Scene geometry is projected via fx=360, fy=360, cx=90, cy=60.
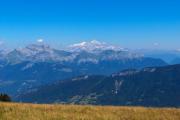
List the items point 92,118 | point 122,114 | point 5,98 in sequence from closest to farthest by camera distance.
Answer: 1. point 92,118
2. point 122,114
3. point 5,98

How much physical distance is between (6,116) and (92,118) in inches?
156

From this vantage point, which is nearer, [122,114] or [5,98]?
[122,114]

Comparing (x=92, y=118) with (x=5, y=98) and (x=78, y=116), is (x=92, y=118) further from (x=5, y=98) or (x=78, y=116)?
(x=5, y=98)

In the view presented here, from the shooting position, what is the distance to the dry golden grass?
16.6 meters

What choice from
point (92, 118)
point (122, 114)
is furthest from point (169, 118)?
point (92, 118)

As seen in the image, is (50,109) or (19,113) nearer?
(19,113)

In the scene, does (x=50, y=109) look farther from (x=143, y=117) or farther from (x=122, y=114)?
(x=143, y=117)

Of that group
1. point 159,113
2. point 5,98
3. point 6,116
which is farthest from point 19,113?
point 5,98

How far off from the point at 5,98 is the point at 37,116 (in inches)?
551

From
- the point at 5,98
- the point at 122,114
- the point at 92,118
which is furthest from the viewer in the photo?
the point at 5,98

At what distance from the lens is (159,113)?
18.6 m

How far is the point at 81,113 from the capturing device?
18.1m

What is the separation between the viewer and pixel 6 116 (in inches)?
652

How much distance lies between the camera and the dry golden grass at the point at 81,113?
54.3ft
